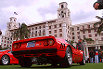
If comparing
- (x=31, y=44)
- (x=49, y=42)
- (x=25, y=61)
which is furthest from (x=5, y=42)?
(x=49, y=42)

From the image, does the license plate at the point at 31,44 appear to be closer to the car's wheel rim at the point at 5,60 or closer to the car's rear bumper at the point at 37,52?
the car's rear bumper at the point at 37,52

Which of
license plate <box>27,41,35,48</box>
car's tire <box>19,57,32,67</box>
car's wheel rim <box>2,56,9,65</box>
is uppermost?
license plate <box>27,41,35,48</box>

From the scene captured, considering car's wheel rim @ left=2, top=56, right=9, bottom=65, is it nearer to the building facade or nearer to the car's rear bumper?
the car's rear bumper

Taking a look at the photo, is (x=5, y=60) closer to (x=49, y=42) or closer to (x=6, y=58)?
(x=6, y=58)

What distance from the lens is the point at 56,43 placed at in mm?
3924

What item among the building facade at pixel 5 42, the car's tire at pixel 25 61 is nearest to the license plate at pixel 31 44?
the car's tire at pixel 25 61

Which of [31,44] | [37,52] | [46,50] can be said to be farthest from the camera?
[31,44]

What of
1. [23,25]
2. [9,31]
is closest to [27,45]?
[23,25]

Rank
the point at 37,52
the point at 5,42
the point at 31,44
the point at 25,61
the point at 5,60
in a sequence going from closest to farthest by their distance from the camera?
the point at 37,52 → the point at 31,44 → the point at 25,61 → the point at 5,60 → the point at 5,42

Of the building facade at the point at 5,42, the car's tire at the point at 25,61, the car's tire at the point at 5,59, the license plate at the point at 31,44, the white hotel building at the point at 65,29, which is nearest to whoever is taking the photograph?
the license plate at the point at 31,44

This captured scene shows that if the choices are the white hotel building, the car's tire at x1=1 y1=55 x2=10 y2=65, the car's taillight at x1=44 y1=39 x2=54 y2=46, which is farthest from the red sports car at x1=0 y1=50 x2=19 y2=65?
the white hotel building

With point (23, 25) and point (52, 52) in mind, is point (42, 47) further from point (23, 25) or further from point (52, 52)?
point (23, 25)

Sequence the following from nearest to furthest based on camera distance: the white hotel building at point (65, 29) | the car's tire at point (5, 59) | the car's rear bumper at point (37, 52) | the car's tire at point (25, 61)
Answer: the car's rear bumper at point (37, 52) < the car's tire at point (25, 61) < the car's tire at point (5, 59) < the white hotel building at point (65, 29)

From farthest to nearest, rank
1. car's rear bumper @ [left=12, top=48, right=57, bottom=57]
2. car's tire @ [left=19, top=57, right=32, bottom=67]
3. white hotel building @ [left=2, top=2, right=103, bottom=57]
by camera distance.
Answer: white hotel building @ [left=2, top=2, right=103, bottom=57]
car's tire @ [left=19, top=57, right=32, bottom=67]
car's rear bumper @ [left=12, top=48, right=57, bottom=57]
